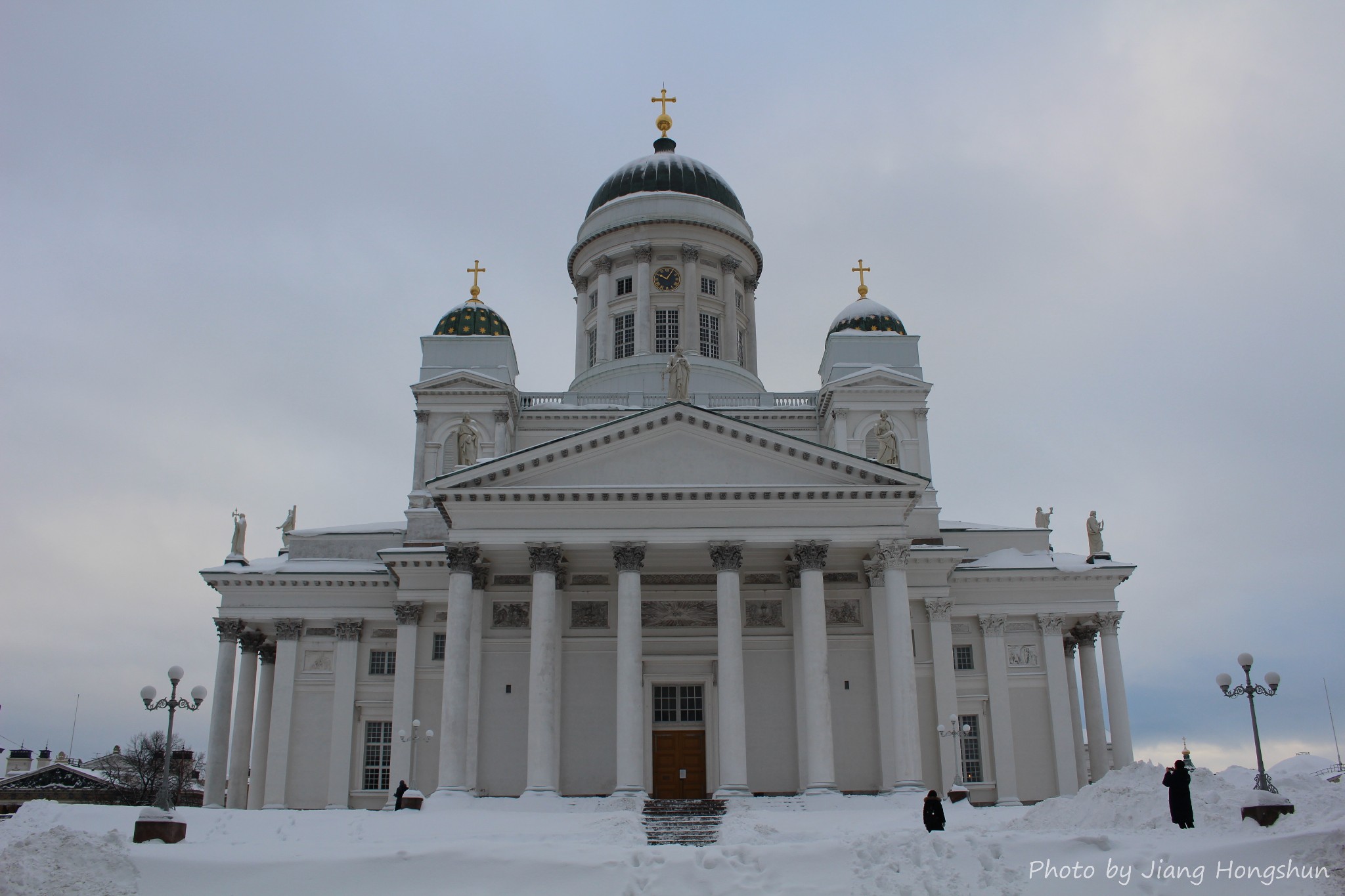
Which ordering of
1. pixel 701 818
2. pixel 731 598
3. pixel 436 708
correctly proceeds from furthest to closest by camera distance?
pixel 436 708 < pixel 731 598 < pixel 701 818

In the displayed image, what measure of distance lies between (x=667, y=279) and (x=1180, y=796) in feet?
111

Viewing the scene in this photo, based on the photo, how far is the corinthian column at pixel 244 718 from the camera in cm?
3784

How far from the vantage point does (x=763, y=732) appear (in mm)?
32438

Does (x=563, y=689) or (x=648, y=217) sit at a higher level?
(x=648, y=217)

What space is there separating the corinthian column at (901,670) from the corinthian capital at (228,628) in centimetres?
2232

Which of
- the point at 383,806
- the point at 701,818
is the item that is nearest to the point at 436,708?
the point at 383,806

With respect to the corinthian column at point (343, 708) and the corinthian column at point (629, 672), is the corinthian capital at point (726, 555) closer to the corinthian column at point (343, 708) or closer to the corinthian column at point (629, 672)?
the corinthian column at point (629, 672)

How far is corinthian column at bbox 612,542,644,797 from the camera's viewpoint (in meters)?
28.0

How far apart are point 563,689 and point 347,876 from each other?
16.2 m

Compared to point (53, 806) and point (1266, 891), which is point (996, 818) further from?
point (53, 806)

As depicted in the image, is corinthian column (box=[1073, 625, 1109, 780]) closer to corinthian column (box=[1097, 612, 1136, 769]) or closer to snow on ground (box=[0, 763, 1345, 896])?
corinthian column (box=[1097, 612, 1136, 769])

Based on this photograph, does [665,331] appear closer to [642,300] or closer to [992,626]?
[642,300]

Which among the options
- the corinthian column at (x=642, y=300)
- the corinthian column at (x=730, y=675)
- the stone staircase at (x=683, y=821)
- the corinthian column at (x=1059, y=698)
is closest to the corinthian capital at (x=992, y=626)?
the corinthian column at (x=1059, y=698)

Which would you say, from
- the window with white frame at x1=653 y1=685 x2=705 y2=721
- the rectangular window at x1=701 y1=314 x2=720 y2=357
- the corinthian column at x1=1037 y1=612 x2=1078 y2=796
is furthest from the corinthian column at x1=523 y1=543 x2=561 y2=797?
the rectangular window at x1=701 y1=314 x2=720 y2=357
